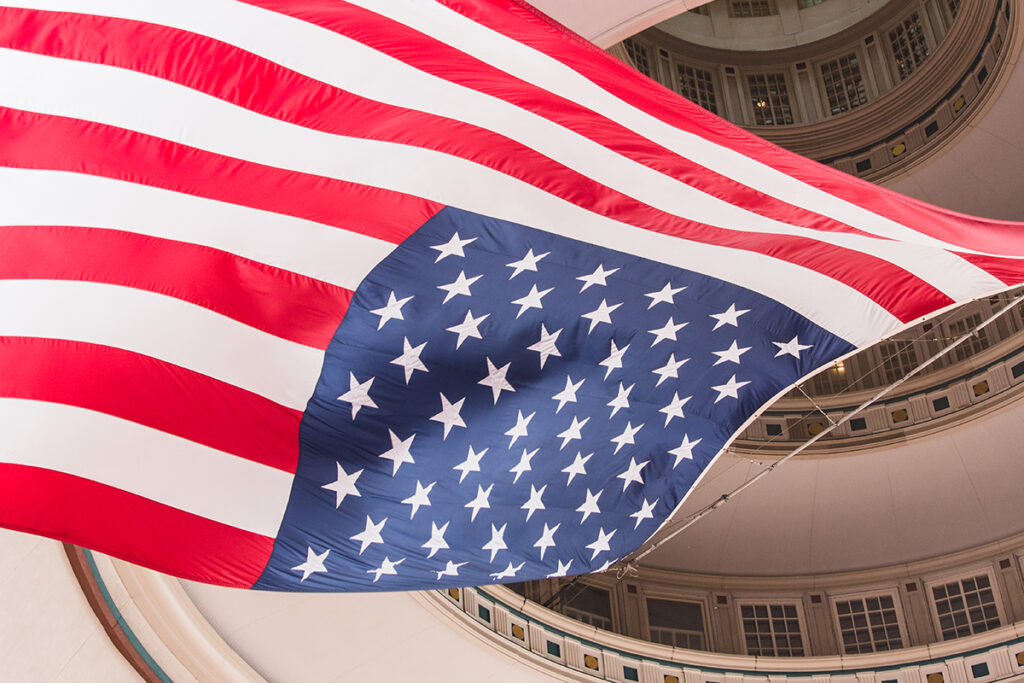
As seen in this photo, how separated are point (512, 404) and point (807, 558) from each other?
15276 millimetres

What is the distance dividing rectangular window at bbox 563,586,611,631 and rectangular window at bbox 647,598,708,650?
2.92 ft

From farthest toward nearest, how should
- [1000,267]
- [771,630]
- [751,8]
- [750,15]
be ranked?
1. [751,8]
2. [750,15]
3. [771,630]
4. [1000,267]

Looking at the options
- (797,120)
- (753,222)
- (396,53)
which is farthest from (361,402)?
(797,120)

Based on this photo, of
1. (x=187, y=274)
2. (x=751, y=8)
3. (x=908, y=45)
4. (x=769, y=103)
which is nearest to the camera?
(x=187, y=274)

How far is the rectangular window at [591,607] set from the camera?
61.7 ft

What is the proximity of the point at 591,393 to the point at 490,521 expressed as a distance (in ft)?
3.52

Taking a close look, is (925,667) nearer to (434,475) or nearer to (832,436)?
(832,436)

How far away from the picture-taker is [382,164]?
6.21 metres

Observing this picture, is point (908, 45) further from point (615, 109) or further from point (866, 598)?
point (615, 109)

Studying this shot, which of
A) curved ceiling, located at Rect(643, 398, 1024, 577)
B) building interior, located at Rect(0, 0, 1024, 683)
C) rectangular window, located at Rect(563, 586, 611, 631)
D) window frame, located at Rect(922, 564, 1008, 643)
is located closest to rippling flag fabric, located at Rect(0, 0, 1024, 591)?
building interior, located at Rect(0, 0, 1024, 683)

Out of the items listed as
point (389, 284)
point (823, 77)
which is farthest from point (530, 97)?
point (823, 77)

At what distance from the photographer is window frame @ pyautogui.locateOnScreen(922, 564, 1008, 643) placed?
18500 mm

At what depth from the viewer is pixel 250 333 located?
19.4 feet

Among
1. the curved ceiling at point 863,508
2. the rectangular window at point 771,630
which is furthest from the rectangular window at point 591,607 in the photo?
the rectangular window at point 771,630
